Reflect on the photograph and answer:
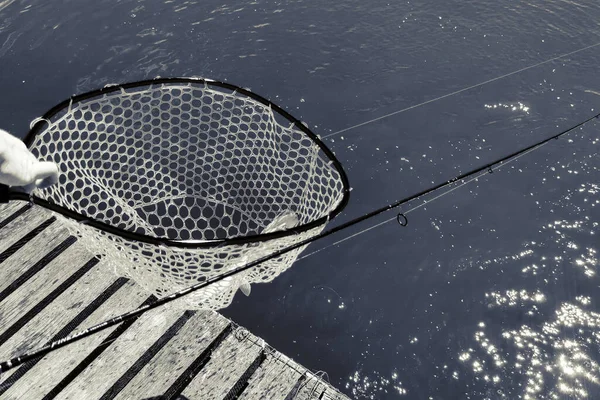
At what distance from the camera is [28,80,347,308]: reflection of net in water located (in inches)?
135

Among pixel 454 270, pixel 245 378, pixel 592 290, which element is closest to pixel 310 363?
pixel 245 378

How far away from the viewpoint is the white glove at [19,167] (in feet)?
8.21

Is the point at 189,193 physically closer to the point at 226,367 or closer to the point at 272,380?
the point at 226,367

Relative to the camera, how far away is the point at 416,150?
22.2 ft

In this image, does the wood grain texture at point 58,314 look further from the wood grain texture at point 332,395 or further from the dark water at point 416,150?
the wood grain texture at point 332,395

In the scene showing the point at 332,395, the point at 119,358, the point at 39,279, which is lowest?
the point at 332,395

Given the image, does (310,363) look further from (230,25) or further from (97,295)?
(230,25)

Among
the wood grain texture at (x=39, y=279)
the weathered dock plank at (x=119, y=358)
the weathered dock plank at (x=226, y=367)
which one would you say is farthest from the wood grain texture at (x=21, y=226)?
the weathered dock plank at (x=226, y=367)

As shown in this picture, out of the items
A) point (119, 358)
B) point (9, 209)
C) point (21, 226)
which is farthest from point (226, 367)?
point (9, 209)

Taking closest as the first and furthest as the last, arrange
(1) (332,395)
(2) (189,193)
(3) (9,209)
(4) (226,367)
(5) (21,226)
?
1. (1) (332,395)
2. (4) (226,367)
3. (5) (21,226)
4. (3) (9,209)
5. (2) (189,193)

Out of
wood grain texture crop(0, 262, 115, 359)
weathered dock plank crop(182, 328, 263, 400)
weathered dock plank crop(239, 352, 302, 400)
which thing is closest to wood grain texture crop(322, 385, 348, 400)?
weathered dock plank crop(239, 352, 302, 400)

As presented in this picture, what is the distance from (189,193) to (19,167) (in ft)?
10.7

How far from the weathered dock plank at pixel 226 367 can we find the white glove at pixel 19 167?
207cm

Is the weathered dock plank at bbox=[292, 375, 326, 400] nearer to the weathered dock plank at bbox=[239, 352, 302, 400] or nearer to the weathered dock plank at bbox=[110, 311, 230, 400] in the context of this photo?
the weathered dock plank at bbox=[239, 352, 302, 400]
